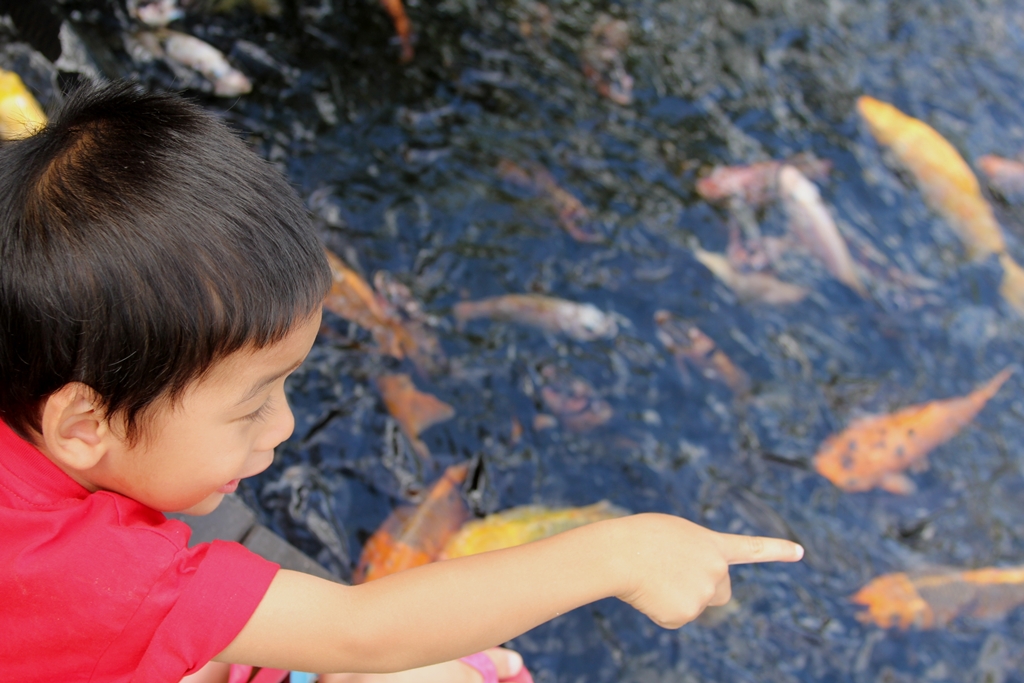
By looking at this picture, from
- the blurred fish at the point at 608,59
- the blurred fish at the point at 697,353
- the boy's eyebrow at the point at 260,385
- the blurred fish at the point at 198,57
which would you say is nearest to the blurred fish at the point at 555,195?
the blurred fish at the point at 697,353

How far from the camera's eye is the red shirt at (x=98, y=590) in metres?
1.10

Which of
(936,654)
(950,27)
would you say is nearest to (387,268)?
(936,654)

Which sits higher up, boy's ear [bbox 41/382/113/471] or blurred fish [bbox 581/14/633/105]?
boy's ear [bbox 41/382/113/471]

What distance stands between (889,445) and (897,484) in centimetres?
16

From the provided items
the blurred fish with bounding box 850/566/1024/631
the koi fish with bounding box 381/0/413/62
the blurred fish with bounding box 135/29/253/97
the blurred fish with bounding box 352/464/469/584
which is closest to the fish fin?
the blurred fish with bounding box 850/566/1024/631

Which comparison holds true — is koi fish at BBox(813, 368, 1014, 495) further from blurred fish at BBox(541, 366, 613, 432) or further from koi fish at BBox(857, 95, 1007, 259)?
koi fish at BBox(857, 95, 1007, 259)

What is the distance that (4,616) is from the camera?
1118 mm

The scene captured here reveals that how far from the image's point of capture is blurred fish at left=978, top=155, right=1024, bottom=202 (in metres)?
4.38

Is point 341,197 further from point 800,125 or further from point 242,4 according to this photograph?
point 800,125

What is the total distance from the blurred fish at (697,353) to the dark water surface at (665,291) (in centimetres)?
6

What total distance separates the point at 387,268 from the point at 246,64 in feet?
4.78

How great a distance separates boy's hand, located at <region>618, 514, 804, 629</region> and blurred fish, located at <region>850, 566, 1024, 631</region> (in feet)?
5.74

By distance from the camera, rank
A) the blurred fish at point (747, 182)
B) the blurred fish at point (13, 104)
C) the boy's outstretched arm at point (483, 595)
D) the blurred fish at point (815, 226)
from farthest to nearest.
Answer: the blurred fish at point (747, 182), the blurred fish at point (815, 226), the blurred fish at point (13, 104), the boy's outstretched arm at point (483, 595)

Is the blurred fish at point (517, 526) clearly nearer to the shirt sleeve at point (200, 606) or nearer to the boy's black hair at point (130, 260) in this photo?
the shirt sleeve at point (200, 606)
